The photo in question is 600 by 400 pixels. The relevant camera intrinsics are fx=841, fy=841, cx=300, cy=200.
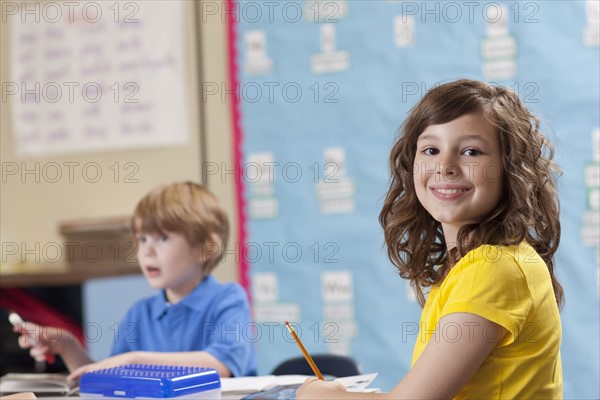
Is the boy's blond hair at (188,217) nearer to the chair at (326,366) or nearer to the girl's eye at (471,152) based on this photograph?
the chair at (326,366)

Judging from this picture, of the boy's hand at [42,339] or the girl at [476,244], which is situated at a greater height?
the girl at [476,244]

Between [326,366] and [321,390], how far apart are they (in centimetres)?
71

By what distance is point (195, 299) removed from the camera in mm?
1790

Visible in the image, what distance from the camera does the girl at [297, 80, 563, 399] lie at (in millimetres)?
1040

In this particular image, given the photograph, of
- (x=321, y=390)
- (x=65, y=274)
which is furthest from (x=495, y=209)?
(x=65, y=274)

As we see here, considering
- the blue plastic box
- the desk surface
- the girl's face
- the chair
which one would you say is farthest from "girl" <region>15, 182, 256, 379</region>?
the desk surface

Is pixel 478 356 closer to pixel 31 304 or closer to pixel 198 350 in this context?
pixel 198 350

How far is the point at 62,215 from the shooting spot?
303 centimetres

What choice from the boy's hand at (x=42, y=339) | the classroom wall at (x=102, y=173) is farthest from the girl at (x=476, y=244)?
the classroom wall at (x=102, y=173)

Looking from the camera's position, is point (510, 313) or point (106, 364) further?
point (106, 364)

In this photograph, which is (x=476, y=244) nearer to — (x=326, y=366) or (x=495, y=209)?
(x=495, y=209)

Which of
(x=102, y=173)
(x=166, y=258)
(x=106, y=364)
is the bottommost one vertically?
(x=106, y=364)

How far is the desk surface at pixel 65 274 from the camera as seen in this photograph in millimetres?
2779

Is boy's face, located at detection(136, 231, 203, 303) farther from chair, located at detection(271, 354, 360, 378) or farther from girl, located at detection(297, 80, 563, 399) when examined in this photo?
girl, located at detection(297, 80, 563, 399)
